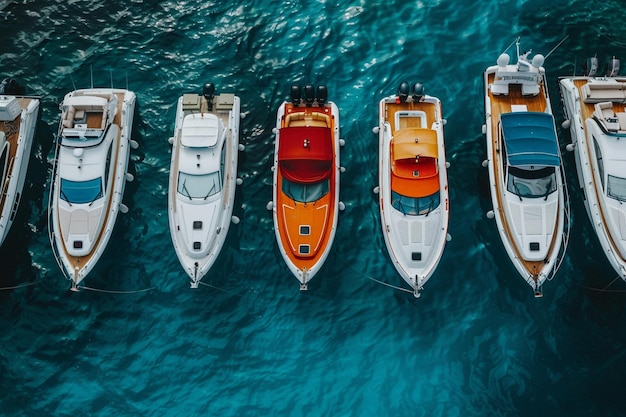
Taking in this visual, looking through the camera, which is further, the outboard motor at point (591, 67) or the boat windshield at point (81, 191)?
the outboard motor at point (591, 67)

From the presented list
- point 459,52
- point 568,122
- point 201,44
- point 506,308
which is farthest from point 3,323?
point 568,122

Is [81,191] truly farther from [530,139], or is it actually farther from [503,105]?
[503,105]

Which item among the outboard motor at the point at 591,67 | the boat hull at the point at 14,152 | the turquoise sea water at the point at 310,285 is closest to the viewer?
the turquoise sea water at the point at 310,285

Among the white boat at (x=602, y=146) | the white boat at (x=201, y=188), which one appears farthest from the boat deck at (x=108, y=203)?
the white boat at (x=602, y=146)

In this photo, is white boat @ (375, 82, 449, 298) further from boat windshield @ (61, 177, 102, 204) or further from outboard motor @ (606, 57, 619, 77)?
boat windshield @ (61, 177, 102, 204)

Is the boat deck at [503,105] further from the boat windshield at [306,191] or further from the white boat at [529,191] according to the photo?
the boat windshield at [306,191]

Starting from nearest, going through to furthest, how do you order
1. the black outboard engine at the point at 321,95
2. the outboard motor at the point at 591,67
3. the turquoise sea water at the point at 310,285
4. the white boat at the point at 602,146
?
1. the turquoise sea water at the point at 310,285
2. the white boat at the point at 602,146
3. the black outboard engine at the point at 321,95
4. the outboard motor at the point at 591,67
